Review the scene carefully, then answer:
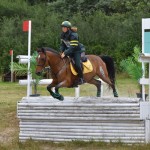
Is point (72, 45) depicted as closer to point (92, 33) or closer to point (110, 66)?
point (110, 66)

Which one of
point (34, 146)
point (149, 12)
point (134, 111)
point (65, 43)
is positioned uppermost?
point (149, 12)

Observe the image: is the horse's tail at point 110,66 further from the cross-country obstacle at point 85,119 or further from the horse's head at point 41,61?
the horse's head at point 41,61

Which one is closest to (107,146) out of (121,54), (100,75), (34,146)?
(34,146)

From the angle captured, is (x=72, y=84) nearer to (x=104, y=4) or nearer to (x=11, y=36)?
(x=11, y=36)

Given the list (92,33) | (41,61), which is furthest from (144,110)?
(92,33)

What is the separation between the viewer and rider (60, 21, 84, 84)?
23.6ft

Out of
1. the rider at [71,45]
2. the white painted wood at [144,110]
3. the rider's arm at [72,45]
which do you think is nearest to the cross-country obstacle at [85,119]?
the white painted wood at [144,110]

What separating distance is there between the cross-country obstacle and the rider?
60cm

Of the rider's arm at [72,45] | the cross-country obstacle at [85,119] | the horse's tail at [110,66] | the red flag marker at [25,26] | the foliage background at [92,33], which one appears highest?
the foliage background at [92,33]

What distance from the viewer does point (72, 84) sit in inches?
291

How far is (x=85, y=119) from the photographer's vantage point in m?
6.82

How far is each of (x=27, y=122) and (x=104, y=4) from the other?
2590 centimetres

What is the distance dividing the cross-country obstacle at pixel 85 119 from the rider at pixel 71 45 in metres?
0.60

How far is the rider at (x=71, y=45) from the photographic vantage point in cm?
720
